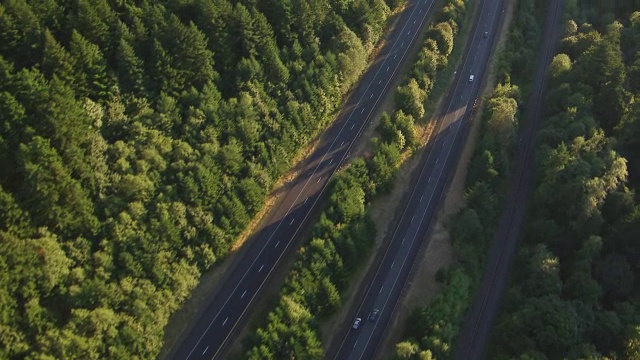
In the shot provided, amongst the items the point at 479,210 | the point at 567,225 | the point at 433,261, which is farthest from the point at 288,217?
the point at 567,225

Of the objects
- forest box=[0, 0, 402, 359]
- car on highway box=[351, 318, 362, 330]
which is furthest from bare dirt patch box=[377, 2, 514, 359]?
forest box=[0, 0, 402, 359]

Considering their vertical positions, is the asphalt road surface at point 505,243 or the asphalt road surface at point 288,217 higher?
the asphalt road surface at point 288,217

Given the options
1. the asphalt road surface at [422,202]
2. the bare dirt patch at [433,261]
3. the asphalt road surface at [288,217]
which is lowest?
the bare dirt patch at [433,261]

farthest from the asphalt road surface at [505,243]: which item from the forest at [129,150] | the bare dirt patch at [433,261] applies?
the forest at [129,150]

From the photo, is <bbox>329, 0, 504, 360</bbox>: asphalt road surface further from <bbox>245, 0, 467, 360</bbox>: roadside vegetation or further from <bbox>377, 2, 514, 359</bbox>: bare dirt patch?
<bbox>245, 0, 467, 360</bbox>: roadside vegetation

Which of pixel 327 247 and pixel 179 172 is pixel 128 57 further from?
pixel 327 247

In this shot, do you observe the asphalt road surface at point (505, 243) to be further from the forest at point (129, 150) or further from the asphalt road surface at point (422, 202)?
the forest at point (129, 150)

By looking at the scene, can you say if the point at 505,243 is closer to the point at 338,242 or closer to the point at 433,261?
the point at 433,261
